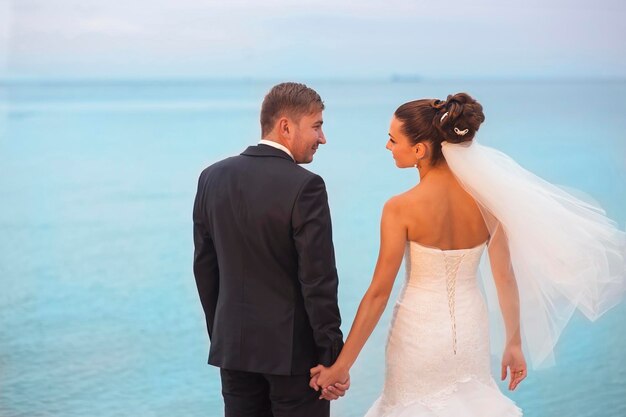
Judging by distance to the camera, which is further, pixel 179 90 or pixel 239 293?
pixel 179 90

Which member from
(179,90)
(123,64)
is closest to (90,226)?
(123,64)

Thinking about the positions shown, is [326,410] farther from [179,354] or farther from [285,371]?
[179,354]

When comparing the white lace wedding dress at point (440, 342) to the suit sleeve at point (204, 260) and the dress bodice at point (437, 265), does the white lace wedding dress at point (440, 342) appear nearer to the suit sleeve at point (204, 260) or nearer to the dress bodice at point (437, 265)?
the dress bodice at point (437, 265)

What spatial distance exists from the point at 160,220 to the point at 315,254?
7.02 m

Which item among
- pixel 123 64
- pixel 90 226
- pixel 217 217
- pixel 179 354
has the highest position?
pixel 123 64

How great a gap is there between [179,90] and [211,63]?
160 inches

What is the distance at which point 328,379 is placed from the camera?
2.49 meters

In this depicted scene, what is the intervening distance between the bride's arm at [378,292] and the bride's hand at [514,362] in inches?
19.3

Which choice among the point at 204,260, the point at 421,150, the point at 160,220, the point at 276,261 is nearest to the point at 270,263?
the point at 276,261

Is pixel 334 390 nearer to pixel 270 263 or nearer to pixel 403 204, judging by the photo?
pixel 270 263

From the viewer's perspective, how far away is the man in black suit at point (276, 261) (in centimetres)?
238

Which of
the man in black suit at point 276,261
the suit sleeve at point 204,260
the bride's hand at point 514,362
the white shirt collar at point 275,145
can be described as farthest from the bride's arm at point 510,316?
the suit sleeve at point 204,260

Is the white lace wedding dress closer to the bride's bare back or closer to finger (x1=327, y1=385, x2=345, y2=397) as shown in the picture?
the bride's bare back

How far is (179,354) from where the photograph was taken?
6.42 metres
